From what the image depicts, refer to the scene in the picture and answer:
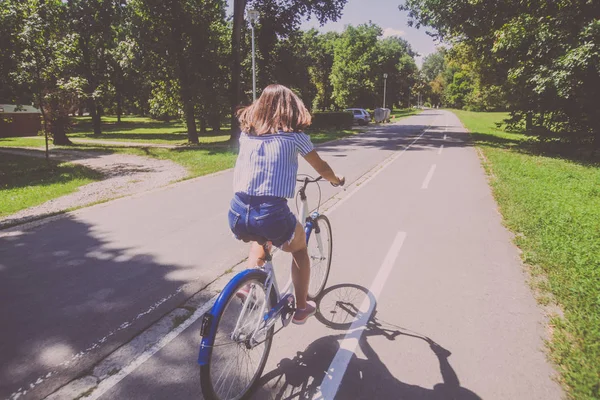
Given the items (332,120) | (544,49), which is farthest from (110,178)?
(332,120)

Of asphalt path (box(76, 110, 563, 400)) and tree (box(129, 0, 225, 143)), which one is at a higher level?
tree (box(129, 0, 225, 143))

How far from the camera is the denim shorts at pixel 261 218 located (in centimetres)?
241

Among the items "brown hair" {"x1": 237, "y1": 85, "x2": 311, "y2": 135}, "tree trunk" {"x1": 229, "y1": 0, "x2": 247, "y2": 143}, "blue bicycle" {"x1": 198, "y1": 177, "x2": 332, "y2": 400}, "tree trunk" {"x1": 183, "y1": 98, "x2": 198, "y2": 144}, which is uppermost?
"tree trunk" {"x1": 229, "y1": 0, "x2": 247, "y2": 143}

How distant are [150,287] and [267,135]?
2693 millimetres

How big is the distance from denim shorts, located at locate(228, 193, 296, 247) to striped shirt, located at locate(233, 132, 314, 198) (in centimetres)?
6

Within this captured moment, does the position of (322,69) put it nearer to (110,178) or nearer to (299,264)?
(110,178)

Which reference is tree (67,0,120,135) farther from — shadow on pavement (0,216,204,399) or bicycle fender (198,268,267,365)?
bicycle fender (198,268,267,365)

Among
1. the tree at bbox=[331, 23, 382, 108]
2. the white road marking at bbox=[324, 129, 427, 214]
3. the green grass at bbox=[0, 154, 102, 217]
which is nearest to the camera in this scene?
the white road marking at bbox=[324, 129, 427, 214]

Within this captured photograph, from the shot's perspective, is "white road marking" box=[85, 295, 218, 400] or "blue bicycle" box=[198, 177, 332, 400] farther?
"white road marking" box=[85, 295, 218, 400]

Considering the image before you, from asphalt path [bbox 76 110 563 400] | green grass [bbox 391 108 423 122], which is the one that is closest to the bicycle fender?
asphalt path [bbox 76 110 563 400]

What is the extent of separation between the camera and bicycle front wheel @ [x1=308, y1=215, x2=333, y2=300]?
366 centimetres

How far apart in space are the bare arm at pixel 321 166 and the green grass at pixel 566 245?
2350 mm

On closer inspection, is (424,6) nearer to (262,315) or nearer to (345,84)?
(262,315)

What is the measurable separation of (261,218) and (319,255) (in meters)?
1.59
